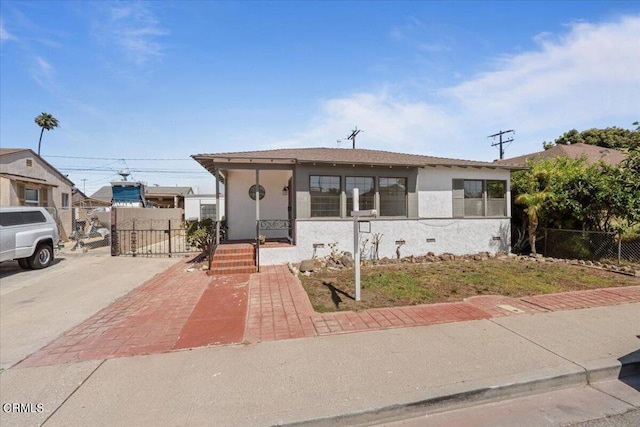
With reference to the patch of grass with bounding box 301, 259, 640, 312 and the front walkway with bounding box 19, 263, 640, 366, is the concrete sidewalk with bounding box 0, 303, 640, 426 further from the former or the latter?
the patch of grass with bounding box 301, 259, 640, 312

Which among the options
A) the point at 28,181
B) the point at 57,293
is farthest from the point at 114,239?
the point at 28,181

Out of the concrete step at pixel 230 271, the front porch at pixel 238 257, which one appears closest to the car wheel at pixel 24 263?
the front porch at pixel 238 257

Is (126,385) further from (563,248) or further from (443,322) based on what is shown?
(563,248)

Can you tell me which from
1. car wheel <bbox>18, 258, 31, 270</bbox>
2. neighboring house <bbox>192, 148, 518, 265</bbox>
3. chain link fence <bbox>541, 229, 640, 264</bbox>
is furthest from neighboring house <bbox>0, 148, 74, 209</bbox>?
chain link fence <bbox>541, 229, 640, 264</bbox>

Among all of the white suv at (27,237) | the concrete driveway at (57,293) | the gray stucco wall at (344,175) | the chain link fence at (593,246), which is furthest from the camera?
the gray stucco wall at (344,175)

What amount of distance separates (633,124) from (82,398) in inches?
643

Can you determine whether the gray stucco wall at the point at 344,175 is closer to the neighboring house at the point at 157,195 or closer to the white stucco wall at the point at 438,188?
the white stucco wall at the point at 438,188

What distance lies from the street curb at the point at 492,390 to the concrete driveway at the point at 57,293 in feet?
14.5

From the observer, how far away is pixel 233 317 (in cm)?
487

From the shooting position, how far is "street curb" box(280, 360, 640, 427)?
257 centimetres

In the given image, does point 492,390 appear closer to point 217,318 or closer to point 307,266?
point 217,318

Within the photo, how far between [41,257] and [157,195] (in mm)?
20590

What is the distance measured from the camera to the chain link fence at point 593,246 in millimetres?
8914

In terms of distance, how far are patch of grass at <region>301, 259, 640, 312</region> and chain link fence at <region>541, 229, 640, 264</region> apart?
1.55 metres
